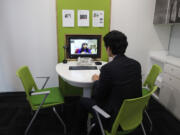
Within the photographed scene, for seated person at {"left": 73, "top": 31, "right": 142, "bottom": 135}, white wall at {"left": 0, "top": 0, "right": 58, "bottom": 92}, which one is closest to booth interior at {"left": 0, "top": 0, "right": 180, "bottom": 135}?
white wall at {"left": 0, "top": 0, "right": 58, "bottom": 92}

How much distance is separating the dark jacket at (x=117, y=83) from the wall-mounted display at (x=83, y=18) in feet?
4.77

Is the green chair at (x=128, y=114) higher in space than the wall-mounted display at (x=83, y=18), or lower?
lower

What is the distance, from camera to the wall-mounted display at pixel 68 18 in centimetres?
247

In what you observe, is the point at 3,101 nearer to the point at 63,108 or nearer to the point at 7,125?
the point at 7,125

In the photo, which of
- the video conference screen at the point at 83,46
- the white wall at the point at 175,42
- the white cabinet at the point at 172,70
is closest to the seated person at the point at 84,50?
the video conference screen at the point at 83,46

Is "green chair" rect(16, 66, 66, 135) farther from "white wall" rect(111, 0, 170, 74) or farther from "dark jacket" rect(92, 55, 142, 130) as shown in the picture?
"white wall" rect(111, 0, 170, 74)

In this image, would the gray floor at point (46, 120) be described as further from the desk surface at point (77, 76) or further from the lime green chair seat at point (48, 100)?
the desk surface at point (77, 76)

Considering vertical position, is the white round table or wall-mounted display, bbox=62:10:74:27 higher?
wall-mounted display, bbox=62:10:74:27

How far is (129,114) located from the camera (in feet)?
3.95

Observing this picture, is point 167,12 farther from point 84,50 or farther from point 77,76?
point 77,76

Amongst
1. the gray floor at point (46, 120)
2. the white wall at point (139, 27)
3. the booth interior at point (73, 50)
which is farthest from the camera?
the white wall at point (139, 27)

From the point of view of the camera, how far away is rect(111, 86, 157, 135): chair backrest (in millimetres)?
1095

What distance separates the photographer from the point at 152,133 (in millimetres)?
1959

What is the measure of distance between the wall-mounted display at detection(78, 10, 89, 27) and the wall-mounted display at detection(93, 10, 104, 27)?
0.13m
